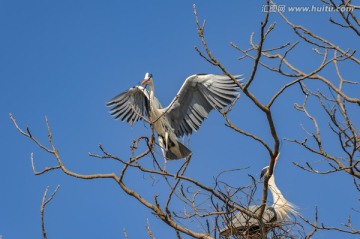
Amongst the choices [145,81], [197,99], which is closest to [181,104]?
[197,99]

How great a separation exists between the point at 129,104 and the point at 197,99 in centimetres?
78

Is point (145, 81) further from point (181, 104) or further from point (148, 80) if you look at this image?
point (181, 104)

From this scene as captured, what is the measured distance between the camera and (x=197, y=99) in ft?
28.2

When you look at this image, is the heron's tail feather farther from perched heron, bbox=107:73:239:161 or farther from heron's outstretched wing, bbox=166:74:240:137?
heron's outstretched wing, bbox=166:74:240:137

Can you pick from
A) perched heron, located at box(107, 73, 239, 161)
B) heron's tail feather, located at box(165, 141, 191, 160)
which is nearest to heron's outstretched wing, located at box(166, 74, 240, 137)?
perched heron, located at box(107, 73, 239, 161)

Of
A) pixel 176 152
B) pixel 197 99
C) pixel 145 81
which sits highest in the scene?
pixel 145 81

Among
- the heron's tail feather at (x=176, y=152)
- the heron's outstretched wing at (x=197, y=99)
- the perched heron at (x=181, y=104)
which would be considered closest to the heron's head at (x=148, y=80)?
the perched heron at (x=181, y=104)

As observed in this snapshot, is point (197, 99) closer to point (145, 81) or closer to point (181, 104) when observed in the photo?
point (181, 104)

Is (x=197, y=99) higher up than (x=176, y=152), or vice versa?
(x=197, y=99)

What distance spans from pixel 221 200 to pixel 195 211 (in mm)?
261

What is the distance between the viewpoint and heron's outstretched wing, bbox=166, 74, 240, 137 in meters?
8.34

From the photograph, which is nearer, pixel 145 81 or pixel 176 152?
pixel 176 152

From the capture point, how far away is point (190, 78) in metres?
8.30

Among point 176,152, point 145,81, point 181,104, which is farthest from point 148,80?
point 176,152
